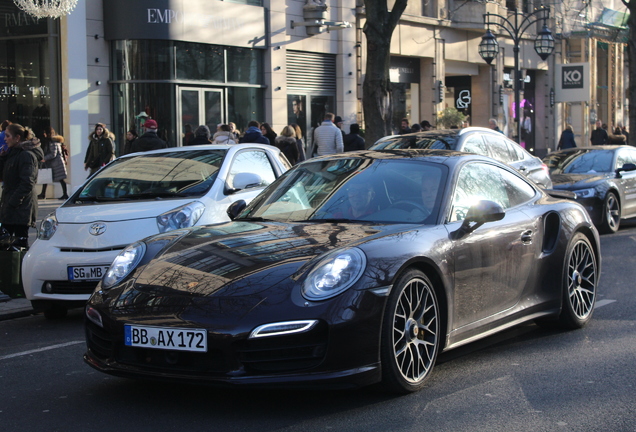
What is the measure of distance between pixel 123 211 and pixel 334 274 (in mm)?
3964

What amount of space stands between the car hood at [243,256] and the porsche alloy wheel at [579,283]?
1955 millimetres

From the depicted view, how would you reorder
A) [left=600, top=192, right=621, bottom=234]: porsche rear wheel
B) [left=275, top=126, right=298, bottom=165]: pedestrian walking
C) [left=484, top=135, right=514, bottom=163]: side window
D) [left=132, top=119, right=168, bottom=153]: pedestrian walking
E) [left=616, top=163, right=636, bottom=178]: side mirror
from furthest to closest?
[left=275, top=126, right=298, bottom=165]: pedestrian walking < [left=132, top=119, right=168, bottom=153]: pedestrian walking < [left=616, top=163, right=636, bottom=178]: side mirror < [left=600, top=192, right=621, bottom=234]: porsche rear wheel < [left=484, top=135, right=514, bottom=163]: side window

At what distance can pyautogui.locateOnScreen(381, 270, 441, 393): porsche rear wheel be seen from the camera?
478 centimetres

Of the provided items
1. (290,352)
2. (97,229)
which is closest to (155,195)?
(97,229)

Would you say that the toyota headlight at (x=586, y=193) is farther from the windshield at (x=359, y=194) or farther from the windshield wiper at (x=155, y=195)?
the windshield at (x=359, y=194)

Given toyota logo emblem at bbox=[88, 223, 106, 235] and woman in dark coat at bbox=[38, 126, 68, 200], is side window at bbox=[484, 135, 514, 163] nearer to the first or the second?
toyota logo emblem at bbox=[88, 223, 106, 235]

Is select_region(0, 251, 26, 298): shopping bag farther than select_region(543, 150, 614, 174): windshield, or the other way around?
select_region(543, 150, 614, 174): windshield

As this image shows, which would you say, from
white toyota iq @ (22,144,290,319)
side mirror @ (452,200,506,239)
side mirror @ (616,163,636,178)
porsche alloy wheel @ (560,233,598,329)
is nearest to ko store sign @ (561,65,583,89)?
side mirror @ (616,163,636,178)

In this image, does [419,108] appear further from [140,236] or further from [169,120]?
[140,236]

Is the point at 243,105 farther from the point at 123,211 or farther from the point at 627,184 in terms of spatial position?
the point at 123,211

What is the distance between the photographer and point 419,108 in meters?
32.9

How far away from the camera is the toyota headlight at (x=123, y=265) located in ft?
17.3

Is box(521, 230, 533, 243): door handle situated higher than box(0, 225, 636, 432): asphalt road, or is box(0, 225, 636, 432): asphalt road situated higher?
box(521, 230, 533, 243): door handle

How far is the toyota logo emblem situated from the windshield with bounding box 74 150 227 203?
69 centimetres
